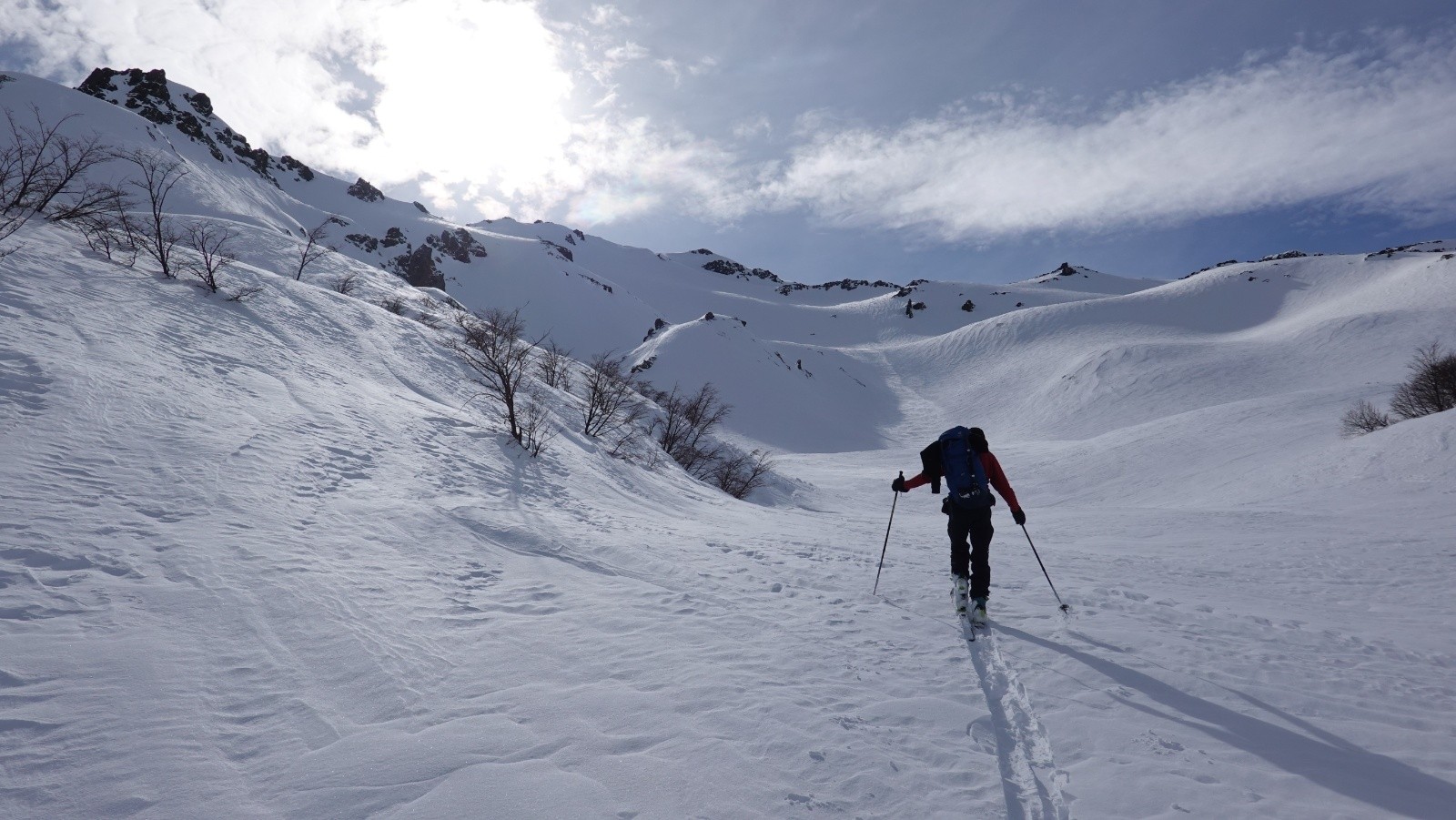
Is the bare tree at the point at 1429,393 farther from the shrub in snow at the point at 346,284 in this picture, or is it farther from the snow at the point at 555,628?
the shrub in snow at the point at 346,284

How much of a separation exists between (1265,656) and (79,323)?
14.9 m

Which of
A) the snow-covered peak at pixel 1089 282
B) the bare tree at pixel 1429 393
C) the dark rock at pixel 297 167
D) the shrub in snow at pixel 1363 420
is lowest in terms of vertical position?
the shrub in snow at pixel 1363 420

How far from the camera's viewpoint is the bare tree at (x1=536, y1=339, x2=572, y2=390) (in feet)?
77.2

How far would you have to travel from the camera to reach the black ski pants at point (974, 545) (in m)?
5.56

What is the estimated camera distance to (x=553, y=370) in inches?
950

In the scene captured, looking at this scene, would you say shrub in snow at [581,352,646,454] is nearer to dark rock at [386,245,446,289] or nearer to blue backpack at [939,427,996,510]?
blue backpack at [939,427,996,510]

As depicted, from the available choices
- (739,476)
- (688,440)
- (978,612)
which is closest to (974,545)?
(978,612)

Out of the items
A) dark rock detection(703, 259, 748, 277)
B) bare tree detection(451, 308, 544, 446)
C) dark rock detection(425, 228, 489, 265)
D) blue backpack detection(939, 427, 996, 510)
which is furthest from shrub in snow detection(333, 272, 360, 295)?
dark rock detection(703, 259, 748, 277)

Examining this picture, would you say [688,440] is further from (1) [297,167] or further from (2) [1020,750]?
(1) [297,167]

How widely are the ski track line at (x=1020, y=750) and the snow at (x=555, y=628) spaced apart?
0.09ft

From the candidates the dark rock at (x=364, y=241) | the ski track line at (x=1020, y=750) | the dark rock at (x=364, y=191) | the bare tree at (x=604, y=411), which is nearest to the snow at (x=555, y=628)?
the ski track line at (x=1020, y=750)

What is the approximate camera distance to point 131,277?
10180mm

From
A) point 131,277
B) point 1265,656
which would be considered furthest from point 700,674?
point 131,277

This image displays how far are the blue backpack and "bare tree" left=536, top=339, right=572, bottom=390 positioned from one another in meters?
19.1
